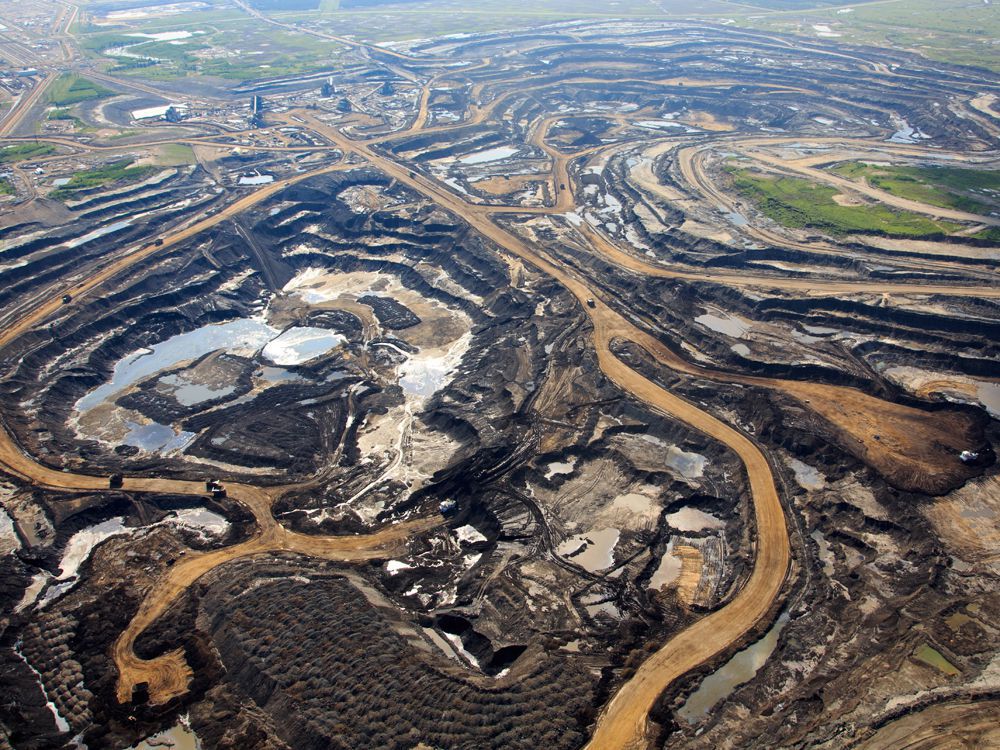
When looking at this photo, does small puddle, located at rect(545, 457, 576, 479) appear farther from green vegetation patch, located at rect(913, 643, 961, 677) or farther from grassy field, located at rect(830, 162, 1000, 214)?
grassy field, located at rect(830, 162, 1000, 214)

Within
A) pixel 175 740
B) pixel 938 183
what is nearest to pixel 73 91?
pixel 175 740

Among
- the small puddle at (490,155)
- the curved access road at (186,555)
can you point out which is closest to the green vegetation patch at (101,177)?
the curved access road at (186,555)

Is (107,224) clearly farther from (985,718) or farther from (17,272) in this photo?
(985,718)

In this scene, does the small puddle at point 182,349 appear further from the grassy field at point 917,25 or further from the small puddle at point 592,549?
the grassy field at point 917,25

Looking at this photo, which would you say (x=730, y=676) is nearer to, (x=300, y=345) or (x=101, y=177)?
(x=300, y=345)

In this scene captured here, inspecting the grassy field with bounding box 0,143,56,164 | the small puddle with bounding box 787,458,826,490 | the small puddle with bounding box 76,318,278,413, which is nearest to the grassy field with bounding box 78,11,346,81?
the grassy field with bounding box 0,143,56,164

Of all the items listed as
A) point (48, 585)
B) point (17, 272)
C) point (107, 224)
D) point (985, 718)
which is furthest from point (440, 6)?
point (985, 718)
